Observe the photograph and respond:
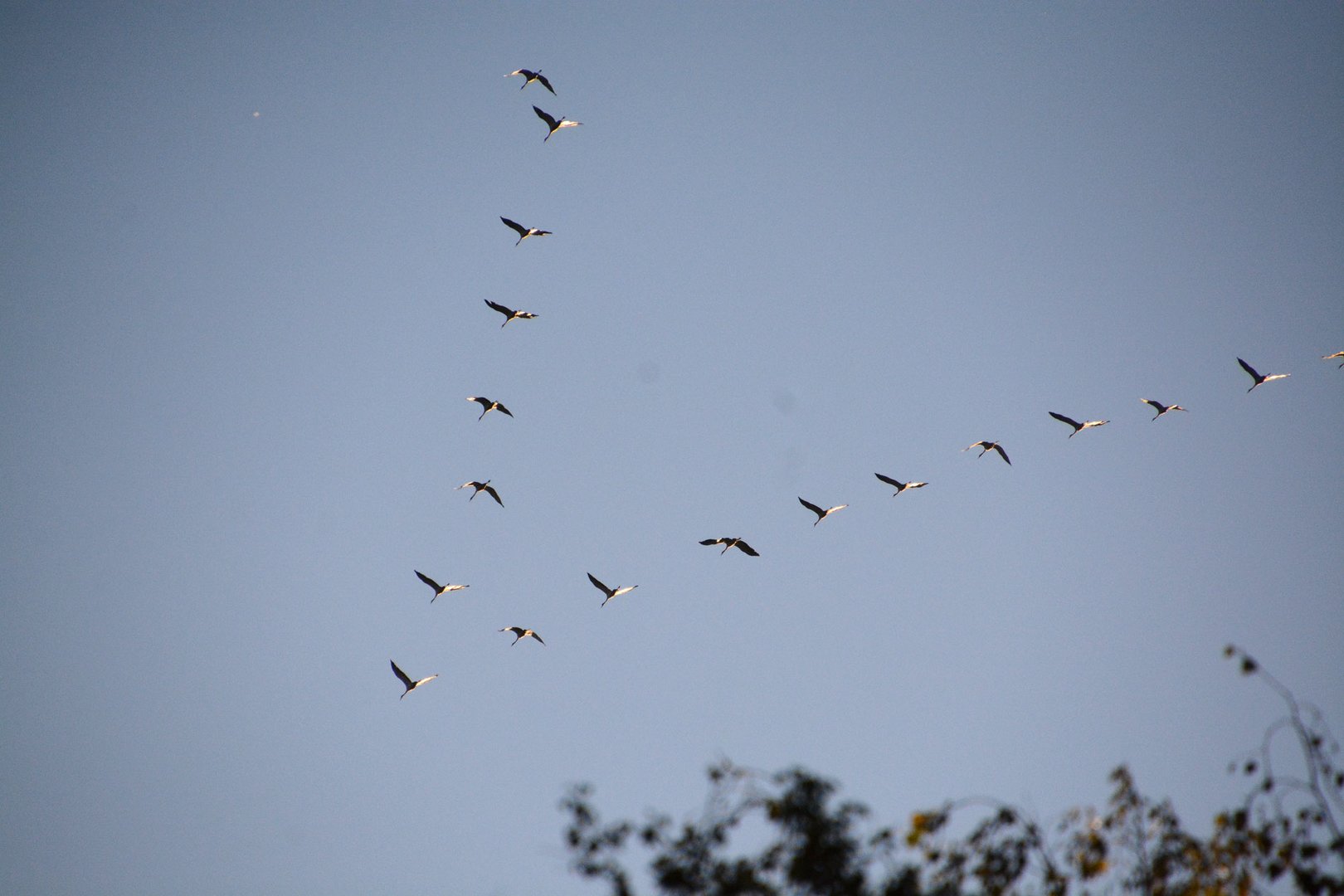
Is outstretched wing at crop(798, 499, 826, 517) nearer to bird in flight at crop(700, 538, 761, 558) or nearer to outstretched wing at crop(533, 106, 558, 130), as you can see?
bird in flight at crop(700, 538, 761, 558)

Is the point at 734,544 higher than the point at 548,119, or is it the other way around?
the point at 548,119

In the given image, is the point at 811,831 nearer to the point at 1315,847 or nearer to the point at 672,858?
the point at 672,858

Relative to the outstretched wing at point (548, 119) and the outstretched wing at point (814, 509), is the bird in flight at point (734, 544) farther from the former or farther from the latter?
the outstretched wing at point (548, 119)

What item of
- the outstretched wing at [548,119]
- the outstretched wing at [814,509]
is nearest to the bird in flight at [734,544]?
the outstretched wing at [814,509]

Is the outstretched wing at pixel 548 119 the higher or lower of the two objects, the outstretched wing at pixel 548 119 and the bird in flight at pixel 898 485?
the higher

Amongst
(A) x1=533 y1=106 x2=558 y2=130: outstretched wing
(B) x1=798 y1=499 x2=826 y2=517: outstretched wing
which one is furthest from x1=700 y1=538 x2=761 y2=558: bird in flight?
(A) x1=533 y1=106 x2=558 y2=130: outstretched wing

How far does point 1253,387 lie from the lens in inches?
1189

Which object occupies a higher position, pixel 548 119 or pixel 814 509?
pixel 548 119

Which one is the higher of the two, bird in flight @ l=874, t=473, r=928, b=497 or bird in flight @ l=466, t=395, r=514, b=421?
bird in flight @ l=466, t=395, r=514, b=421

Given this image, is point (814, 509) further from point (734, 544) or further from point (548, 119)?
point (548, 119)

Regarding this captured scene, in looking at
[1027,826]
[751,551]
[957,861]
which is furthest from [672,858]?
[751,551]

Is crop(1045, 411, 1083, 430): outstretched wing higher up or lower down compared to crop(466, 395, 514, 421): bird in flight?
lower down

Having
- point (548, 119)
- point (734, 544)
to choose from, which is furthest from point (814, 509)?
point (548, 119)

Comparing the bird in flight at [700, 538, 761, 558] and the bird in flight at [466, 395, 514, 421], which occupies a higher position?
the bird in flight at [466, 395, 514, 421]
